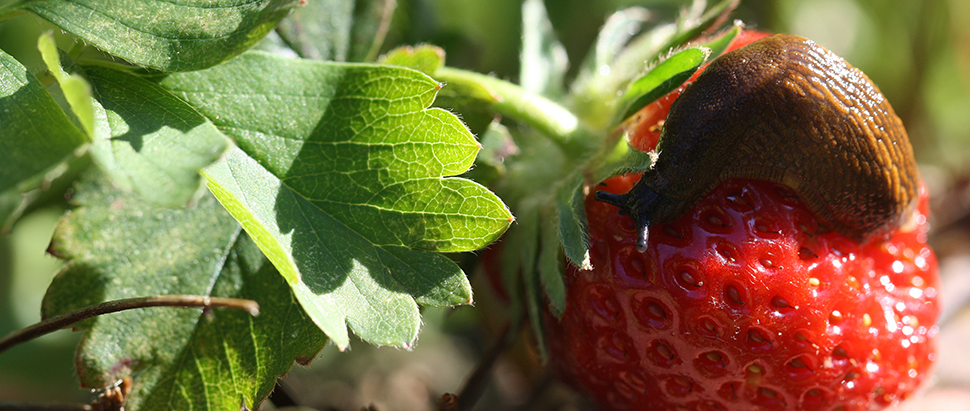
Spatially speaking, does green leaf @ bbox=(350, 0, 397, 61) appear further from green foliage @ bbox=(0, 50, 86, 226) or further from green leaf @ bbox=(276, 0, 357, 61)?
green foliage @ bbox=(0, 50, 86, 226)

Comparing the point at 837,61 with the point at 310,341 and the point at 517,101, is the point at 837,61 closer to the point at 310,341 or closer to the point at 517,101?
the point at 517,101

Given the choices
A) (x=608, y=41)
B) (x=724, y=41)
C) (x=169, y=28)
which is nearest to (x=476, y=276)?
(x=608, y=41)

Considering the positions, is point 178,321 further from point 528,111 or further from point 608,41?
point 608,41

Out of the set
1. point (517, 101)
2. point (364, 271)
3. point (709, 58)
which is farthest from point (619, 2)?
point (364, 271)

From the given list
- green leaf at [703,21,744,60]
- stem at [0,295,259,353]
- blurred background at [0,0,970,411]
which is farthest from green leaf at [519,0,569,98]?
stem at [0,295,259,353]

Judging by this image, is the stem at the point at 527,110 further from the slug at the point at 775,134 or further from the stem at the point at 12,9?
the stem at the point at 12,9

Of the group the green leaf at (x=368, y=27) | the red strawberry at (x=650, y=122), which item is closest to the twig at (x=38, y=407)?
the green leaf at (x=368, y=27)

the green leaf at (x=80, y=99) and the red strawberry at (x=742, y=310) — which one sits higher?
the red strawberry at (x=742, y=310)
